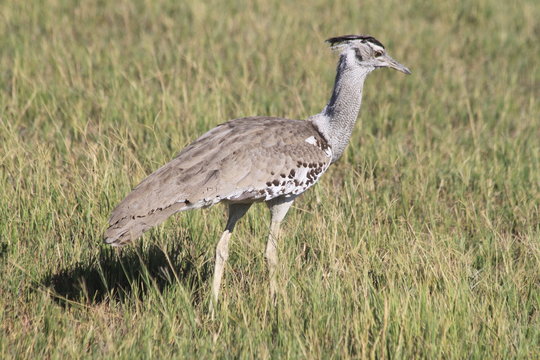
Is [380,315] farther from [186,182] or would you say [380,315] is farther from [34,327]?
[34,327]

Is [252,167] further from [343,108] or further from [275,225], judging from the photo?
[343,108]

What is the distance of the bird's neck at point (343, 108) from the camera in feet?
16.9

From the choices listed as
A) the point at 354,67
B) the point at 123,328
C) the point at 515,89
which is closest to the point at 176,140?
the point at 354,67

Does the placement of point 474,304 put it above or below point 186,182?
below

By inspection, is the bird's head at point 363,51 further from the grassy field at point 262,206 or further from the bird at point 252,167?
the grassy field at point 262,206

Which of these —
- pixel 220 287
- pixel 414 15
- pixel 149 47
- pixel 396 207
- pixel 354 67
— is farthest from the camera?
pixel 414 15

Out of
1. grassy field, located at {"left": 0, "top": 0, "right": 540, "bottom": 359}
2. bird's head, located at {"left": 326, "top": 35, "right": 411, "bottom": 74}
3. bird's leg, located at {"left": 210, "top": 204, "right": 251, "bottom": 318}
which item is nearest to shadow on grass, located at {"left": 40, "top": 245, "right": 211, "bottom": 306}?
grassy field, located at {"left": 0, "top": 0, "right": 540, "bottom": 359}

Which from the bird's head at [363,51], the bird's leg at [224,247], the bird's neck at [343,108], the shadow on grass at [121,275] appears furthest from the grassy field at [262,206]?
the bird's head at [363,51]

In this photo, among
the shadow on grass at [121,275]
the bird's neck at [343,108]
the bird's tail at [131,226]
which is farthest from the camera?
the bird's neck at [343,108]

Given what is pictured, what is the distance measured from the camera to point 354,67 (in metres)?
5.20

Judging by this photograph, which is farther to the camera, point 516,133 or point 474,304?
point 516,133

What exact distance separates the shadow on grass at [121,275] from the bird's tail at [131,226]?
381 millimetres

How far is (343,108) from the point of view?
5156mm

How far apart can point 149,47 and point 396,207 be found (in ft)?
11.5
